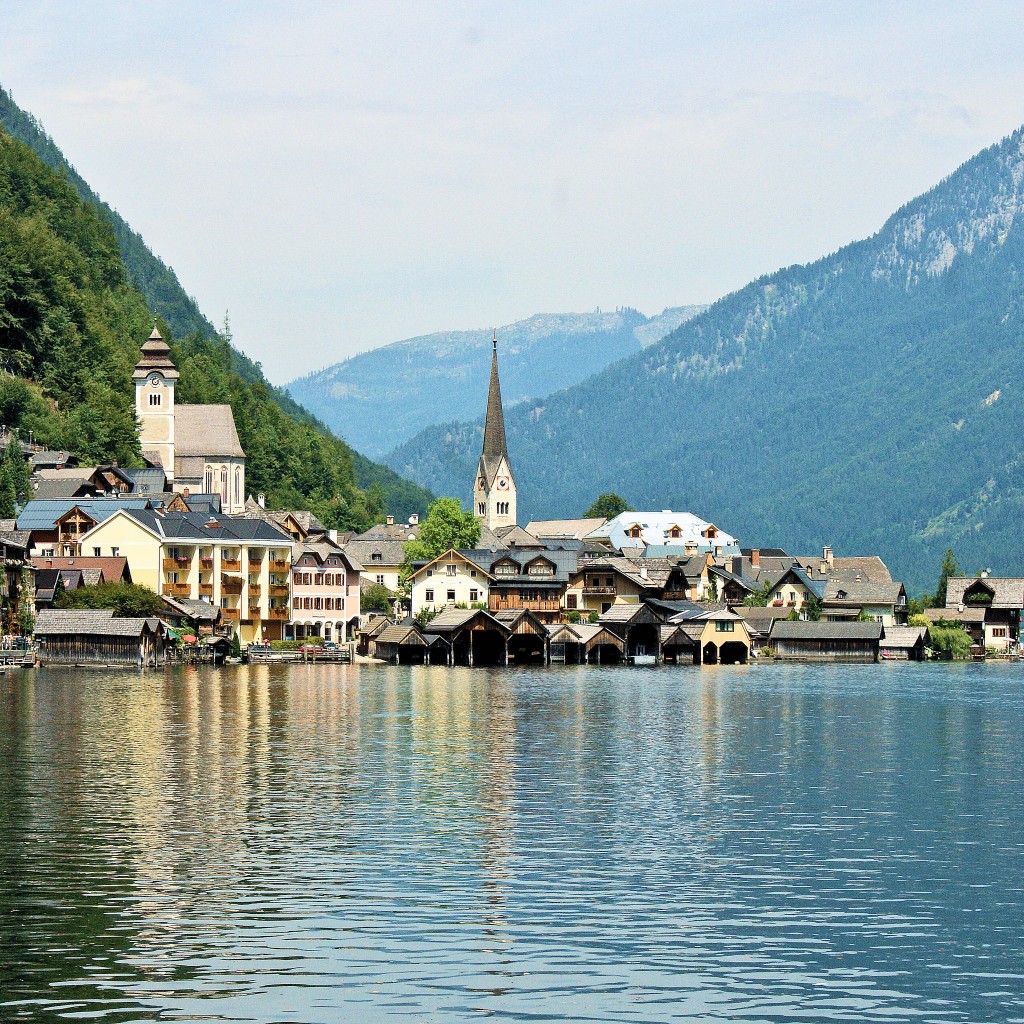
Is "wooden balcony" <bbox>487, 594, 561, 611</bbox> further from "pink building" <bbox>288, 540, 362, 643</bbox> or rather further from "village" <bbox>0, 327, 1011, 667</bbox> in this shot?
"pink building" <bbox>288, 540, 362, 643</bbox>

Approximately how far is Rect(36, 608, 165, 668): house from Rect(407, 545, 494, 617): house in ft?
121

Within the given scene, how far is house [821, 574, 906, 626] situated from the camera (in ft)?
542

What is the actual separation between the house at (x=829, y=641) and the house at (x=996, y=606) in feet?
64.9

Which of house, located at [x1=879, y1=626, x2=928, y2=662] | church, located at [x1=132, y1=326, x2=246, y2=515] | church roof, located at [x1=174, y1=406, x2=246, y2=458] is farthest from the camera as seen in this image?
church roof, located at [x1=174, y1=406, x2=246, y2=458]

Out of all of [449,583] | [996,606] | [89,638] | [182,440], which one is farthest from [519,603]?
[182,440]

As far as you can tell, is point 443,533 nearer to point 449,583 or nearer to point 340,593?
point 449,583

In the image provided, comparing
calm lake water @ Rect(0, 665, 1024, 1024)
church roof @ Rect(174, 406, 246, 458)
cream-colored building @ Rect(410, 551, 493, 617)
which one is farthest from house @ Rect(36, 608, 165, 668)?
church roof @ Rect(174, 406, 246, 458)

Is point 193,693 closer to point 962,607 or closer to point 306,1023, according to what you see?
point 306,1023

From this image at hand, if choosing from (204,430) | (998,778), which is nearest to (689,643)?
(204,430)

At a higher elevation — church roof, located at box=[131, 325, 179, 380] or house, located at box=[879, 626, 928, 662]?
church roof, located at box=[131, 325, 179, 380]

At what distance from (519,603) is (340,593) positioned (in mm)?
14264

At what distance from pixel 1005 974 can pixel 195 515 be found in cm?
10997

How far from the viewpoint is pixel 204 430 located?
6934 inches

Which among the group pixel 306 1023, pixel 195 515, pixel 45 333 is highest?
pixel 45 333
